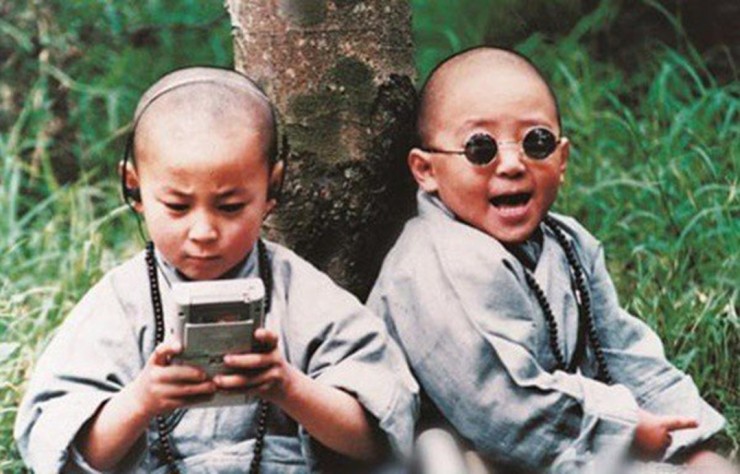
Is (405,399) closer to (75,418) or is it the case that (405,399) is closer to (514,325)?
(514,325)

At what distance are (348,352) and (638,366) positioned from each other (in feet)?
3.00

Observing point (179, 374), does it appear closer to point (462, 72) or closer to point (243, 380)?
point (243, 380)

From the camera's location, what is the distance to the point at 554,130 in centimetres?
382

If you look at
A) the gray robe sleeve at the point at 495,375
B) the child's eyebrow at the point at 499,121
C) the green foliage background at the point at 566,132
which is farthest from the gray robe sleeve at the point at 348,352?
the green foliage background at the point at 566,132

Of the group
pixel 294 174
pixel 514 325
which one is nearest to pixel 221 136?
pixel 294 174

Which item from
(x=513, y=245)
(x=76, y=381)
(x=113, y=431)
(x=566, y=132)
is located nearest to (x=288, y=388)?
(x=113, y=431)

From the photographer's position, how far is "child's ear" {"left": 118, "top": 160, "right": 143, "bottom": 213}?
3.49m

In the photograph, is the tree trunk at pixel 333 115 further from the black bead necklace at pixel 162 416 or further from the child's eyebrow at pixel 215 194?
the child's eyebrow at pixel 215 194

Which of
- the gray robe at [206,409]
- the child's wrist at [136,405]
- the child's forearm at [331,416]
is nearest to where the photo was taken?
the child's wrist at [136,405]

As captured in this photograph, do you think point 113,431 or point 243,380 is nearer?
point 243,380

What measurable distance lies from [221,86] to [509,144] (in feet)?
2.46

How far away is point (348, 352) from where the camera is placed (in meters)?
3.50

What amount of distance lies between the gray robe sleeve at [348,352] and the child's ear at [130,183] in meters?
0.37

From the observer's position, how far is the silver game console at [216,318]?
3.03 meters
